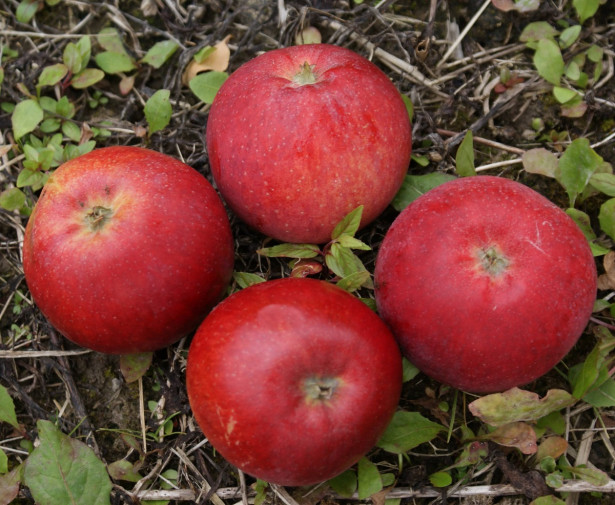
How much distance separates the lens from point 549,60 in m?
2.66

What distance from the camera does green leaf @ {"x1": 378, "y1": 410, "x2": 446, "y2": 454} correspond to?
225 centimetres

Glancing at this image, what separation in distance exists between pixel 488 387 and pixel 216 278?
3.31ft

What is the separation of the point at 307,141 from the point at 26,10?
1.74 metres

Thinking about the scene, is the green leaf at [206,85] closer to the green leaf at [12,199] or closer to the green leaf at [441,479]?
the green leaf at [12,199]

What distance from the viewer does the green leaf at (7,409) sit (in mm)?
2393

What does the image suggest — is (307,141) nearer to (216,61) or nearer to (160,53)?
(216,61)

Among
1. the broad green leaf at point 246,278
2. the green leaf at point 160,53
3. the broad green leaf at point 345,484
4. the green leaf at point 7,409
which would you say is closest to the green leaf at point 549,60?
the broad green leaf at point 246,278

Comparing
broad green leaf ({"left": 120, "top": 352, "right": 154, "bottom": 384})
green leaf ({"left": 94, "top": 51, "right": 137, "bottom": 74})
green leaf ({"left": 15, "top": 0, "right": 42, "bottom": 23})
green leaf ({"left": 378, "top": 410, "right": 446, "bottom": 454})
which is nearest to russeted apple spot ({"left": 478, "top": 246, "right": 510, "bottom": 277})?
green leaf ({"left": 378, "top": 410, "right": 446, "bottom": 454})

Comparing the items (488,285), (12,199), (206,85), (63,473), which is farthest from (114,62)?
(488,285)

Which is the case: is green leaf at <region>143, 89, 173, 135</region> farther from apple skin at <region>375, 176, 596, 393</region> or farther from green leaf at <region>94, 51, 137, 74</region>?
apple skin at <region>375, 176, 596, 393</region>

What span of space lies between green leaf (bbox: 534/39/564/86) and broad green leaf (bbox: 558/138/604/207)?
0.38 metres

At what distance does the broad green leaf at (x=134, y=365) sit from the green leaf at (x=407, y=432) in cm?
94

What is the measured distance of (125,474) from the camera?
2371 mm

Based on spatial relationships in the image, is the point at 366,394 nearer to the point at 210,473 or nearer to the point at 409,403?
the point at 409,403
